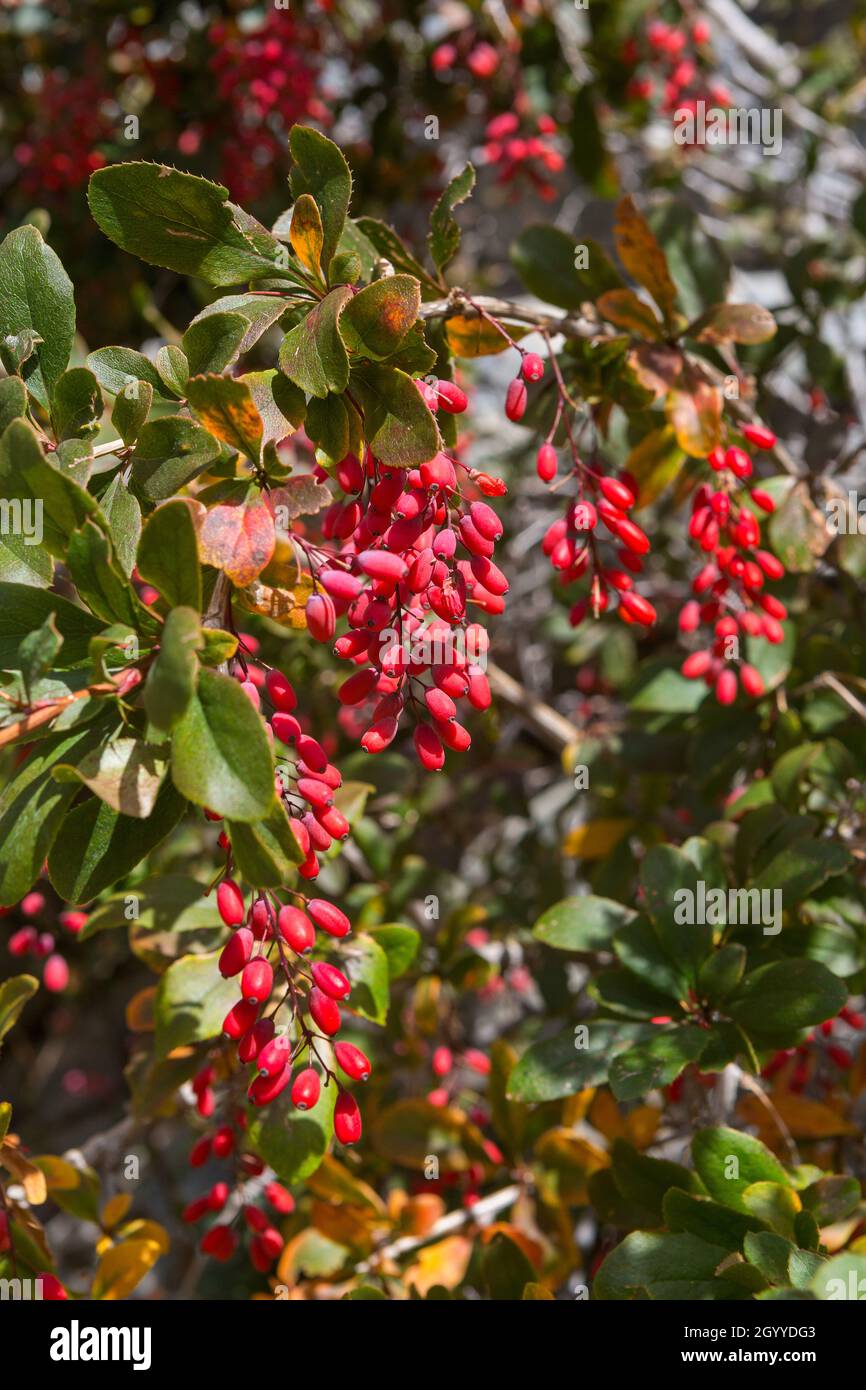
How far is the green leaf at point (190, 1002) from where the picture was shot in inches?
57.0

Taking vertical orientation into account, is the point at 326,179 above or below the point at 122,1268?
above

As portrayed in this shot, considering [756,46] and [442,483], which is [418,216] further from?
[442,483]

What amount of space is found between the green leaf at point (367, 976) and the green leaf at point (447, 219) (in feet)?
2.64

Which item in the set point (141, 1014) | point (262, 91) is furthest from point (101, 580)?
point (262, 91)

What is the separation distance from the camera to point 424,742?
3.74 feet

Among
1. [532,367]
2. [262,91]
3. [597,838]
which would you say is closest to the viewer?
[532,367]

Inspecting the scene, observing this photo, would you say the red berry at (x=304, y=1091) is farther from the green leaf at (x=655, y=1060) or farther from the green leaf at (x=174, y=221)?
the green leaf at (x=174, y=221)

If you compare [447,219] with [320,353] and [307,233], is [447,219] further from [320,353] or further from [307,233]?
[320,353]

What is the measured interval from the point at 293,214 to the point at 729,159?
10.2ft

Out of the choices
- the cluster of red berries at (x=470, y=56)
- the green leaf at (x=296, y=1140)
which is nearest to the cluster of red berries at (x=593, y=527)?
the green leaf at (x=296, y=1140)

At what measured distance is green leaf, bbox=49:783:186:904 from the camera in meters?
1.08

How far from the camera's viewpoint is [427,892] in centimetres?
218

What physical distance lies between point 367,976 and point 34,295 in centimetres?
85

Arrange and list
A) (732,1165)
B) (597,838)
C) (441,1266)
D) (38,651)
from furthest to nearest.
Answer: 1. (597,838)
2. (441,1266)
3. (732,1165)
4. (38,651)
